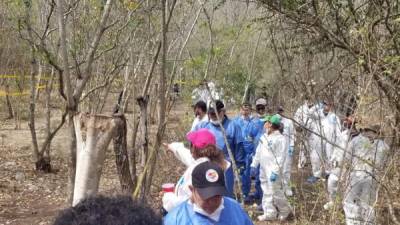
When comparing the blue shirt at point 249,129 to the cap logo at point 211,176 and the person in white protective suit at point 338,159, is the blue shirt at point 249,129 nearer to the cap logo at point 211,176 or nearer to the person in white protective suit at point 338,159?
the person in white protective suit at point 338,159

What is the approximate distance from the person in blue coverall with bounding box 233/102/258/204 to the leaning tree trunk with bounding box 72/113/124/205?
5.85m

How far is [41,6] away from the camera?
11.2m

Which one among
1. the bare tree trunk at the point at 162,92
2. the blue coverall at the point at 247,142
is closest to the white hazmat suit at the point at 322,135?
the blue coverall at the point at 247,142

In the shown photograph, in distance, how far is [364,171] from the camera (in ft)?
14.9

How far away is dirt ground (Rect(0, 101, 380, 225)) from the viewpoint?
6363 mm

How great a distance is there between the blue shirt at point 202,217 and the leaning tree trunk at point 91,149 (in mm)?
611

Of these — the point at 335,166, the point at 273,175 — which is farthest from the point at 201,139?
the point at 273,175

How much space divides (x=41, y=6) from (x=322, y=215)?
317 inches

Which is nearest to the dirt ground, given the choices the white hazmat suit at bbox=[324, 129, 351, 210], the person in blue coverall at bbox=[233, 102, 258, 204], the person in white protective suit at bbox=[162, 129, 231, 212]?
the white hazmat suit at bbox=[324, 129, 351, 210]

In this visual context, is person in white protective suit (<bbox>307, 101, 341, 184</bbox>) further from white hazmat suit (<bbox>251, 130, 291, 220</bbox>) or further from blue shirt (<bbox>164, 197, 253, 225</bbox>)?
blue shirt (<bbox>164, 197, 253, 225</bbox>)

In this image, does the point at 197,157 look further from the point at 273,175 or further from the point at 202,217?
the point at 273,175

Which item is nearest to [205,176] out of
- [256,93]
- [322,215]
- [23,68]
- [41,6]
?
[322,215]

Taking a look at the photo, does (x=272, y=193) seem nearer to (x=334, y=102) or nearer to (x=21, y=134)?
(x=334, y=102)

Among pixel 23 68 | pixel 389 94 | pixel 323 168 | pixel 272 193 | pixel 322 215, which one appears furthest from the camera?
pixel 23 68
